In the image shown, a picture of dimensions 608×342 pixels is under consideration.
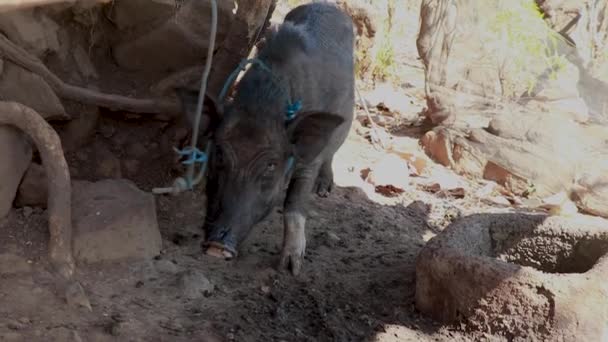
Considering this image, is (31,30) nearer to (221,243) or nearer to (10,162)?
(10,162)

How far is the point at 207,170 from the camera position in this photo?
3834 millimetres

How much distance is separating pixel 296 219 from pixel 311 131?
0.65 meters

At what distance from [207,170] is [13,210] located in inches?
41.9

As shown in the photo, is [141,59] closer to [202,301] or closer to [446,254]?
[202,301]

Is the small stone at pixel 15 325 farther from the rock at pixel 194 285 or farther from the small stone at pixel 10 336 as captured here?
the rock at pixel 194 285

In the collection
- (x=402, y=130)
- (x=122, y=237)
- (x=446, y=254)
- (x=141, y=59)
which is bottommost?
(x=402, y=130)

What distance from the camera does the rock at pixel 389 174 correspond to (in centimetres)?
616

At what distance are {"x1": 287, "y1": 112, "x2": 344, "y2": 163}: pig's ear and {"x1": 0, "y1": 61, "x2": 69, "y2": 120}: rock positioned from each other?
1407mm

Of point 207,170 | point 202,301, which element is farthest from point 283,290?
point 207,170

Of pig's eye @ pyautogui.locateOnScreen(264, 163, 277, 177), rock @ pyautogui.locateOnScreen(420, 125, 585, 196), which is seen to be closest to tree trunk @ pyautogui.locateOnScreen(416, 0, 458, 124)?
rock @ pyautogui.locateOnScreen(420, 125, 585, 196)

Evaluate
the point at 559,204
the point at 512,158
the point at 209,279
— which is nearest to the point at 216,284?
the point at 209,279

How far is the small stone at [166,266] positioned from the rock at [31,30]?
4.76 ft

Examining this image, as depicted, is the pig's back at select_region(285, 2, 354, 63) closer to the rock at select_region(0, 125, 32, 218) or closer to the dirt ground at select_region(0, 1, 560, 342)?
the dirt ground at select_region(0, 1, 560, 342)

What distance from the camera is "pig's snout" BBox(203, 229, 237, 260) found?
11.3 ft
